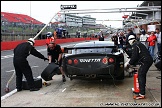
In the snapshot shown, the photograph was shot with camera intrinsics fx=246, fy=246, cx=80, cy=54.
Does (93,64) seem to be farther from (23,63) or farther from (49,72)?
(23,63)

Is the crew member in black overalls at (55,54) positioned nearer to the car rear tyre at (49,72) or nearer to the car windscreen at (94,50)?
the car rear tyre at (49,72)

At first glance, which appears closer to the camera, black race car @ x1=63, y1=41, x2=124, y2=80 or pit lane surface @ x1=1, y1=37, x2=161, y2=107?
pit lane surface @ x1=1, y1=37, x2=161, y2=107

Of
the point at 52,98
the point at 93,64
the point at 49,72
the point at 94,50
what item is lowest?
the point at 52,98

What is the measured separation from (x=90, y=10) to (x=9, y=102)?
16.3 feet

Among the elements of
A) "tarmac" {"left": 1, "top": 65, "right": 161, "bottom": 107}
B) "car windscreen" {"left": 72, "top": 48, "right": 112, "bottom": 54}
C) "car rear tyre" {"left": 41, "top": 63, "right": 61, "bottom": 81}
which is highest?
"car windscreen" {"left": 72, "top": 48, "right": 112, "bottom": 54}

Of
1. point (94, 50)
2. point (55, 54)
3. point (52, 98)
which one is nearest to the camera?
point (52, 98)

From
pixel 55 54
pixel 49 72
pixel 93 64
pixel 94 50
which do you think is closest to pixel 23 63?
pixel 49 72

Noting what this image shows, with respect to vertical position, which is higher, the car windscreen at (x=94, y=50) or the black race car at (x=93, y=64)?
the car windscreen at (x=94, y=50)

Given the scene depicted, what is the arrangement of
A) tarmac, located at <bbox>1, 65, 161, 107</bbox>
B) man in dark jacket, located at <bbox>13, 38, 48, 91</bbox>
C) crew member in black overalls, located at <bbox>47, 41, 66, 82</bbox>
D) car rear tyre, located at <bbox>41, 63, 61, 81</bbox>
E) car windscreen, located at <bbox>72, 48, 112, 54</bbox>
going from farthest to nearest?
1. crew member in black overalls, located at <bbox>47, 41, 66, 82</bbox>
2. car rear tyre, located at <bbox>41, 63, 61, 81</bbox>
3. car windscreen, located at <bbox>72, 48, 112, 54</bbox>
4. man in dark jacket, located at <bbox>13, 38, 48, 91</bbox>
5. tarmac, located at <bbox>1, 65, 161, 107</bbox>

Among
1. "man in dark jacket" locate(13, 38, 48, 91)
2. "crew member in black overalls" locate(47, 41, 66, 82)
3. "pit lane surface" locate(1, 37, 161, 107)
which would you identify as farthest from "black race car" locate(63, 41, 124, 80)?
"crew member in black overalls" locate(47, 41, 66, 82)

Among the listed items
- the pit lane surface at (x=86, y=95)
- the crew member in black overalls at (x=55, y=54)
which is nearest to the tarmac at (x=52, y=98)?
the pit lane surface at (x=86, y=95)

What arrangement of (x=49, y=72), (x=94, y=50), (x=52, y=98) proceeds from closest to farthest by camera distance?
(x=52, y=98) → (x=94, y=50) → (x=49, y=72)

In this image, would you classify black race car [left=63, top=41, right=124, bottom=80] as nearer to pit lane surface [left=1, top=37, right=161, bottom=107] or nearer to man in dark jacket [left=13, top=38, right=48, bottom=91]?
pit lane surface [left=1, top=37, right=161, bottom=107]

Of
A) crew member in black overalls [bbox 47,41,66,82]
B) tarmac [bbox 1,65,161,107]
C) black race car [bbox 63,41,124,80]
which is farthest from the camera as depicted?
crew member in black overalls [bbox 47,41,66,82]
